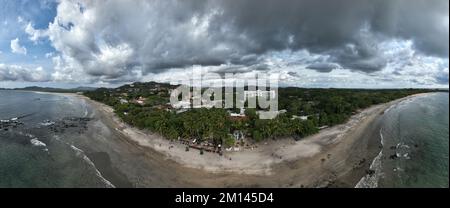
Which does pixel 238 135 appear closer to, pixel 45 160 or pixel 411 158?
pixel 411 158

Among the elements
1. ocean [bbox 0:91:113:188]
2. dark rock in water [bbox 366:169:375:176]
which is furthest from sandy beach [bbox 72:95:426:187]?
ocean [bbox 0:91:113:188]

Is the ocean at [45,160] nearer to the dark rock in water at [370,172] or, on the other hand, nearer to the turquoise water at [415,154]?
the dark rock in water at [370,172]

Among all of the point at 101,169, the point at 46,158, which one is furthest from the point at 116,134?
the point at 101,169

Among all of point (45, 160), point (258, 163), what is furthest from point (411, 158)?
point (45, 160)

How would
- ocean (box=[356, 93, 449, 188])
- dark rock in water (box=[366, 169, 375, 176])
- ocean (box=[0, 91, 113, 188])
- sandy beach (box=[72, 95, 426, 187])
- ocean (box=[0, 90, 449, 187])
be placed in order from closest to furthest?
1. ocean (box=[356, 93, 449, 188])
2. sandy beach (box=[72, 95, 426, 187])
3. ocean (box=[0, 90, 449, 187])
4. ocean (box=[0, 91, 113, 188])
5. dark rock in water (box=[366, 169, 375, 176])

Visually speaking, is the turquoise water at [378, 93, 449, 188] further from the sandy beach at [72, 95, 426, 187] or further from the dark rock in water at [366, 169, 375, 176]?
the sandy beach at [72, 95, 426, 187]

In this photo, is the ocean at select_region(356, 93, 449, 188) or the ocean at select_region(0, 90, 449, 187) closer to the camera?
the ocean at select_region(356, 93, 449, 188)
